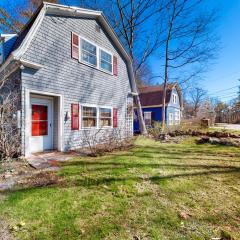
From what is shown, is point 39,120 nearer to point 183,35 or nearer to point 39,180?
point 39,180

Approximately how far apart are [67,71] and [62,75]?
0.38m

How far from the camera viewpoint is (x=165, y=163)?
230 inches

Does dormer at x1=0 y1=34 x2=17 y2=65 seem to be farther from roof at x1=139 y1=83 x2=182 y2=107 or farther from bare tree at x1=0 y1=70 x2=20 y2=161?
roof at x1=139 y1=83 x2=182 y2=107

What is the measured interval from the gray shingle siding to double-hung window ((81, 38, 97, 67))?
1.11ft

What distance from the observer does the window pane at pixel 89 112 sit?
9.20 m

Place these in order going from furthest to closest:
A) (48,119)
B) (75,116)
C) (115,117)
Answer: (115,117) < (75,116) < (48,119)

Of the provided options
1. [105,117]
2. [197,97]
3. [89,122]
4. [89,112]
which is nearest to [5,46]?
[89,112]

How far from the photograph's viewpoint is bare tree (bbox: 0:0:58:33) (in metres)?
15.9

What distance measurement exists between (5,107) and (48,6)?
4.40m

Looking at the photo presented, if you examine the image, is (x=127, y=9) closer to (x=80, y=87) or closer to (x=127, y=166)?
(x=80, y=87)

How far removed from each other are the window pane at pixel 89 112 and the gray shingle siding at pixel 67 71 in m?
0.32

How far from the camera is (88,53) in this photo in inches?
373

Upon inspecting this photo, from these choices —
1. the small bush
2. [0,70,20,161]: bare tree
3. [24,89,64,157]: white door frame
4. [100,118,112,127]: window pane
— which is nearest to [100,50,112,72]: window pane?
[100,118,112,127]: window pane

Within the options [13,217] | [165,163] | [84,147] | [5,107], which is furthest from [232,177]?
[5,107]
